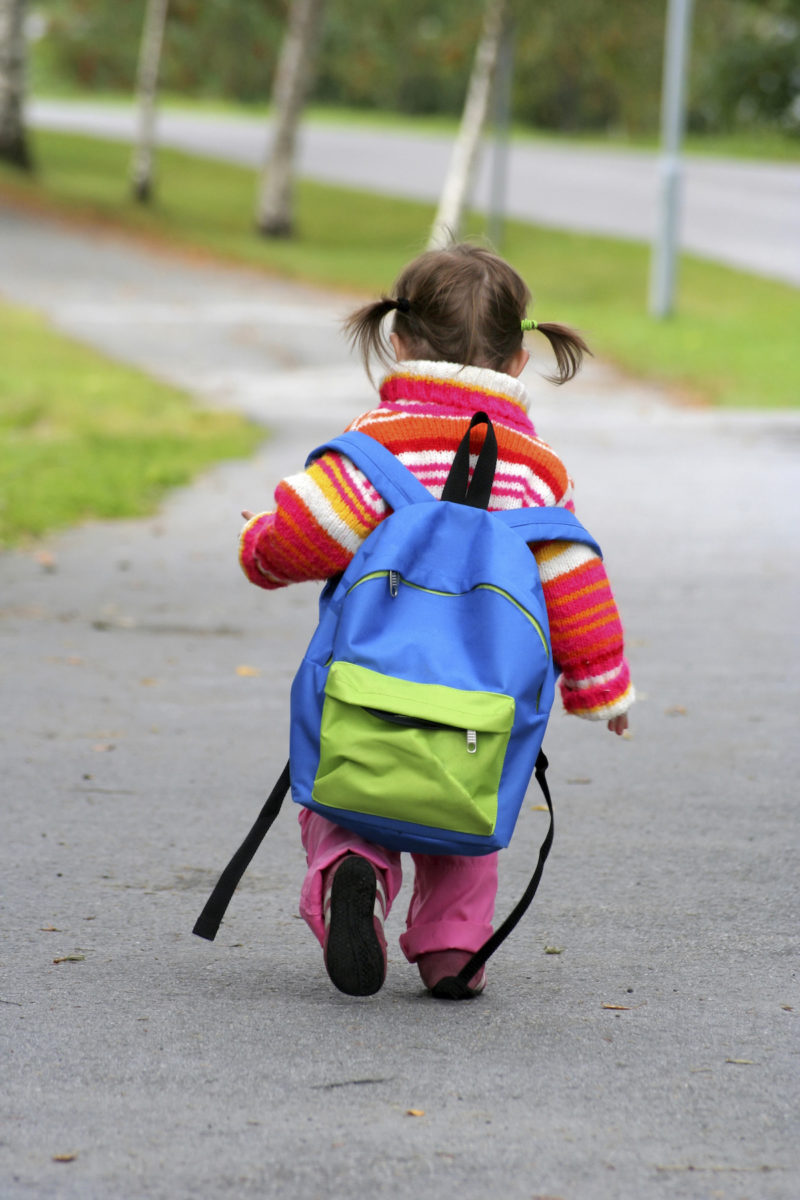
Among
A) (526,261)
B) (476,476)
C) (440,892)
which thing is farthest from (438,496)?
(526,261)

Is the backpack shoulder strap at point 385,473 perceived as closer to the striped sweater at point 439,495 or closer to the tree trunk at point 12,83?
the striped sweater at point 439,495

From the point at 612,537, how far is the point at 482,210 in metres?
24.3

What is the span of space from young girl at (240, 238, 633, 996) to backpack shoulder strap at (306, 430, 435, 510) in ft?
0.11

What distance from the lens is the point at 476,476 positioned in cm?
323

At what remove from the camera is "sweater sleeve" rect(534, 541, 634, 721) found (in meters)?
3.31

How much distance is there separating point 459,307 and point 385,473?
0.38 m

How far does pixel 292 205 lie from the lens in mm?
28906

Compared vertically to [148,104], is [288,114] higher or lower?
higher

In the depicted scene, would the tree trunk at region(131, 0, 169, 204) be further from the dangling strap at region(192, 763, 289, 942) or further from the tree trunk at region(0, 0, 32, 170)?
the dangling strap at region(192, 763, 289, 942)

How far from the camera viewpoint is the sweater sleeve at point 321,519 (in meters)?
3.26

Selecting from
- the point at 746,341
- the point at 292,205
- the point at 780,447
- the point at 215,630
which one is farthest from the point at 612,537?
the point at 292,205

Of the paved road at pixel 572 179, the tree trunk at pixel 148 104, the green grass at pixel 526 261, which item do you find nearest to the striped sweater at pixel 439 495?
the green grass at pixel 526 261

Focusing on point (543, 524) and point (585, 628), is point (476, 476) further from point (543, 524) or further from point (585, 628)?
point (585, 628)

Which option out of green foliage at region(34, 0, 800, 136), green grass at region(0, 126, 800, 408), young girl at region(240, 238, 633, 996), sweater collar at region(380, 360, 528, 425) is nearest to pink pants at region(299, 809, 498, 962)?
young girl at region(240, 238, 633, 996)
